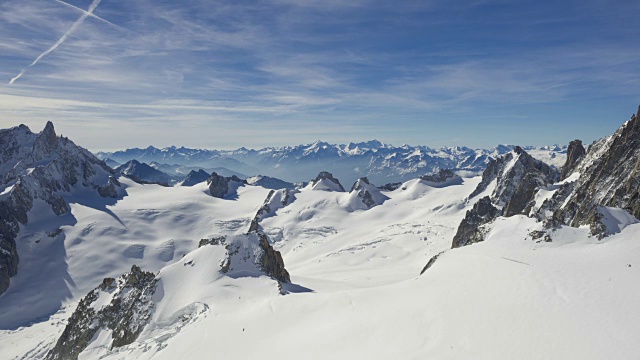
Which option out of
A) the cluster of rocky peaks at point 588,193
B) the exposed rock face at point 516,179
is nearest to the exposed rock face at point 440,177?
the exposed rock face at point 516,179

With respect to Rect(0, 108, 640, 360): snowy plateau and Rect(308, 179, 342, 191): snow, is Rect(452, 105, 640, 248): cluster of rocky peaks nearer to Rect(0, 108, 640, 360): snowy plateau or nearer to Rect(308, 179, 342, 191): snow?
Rect(0, 108, 640, 360): snowy plateau

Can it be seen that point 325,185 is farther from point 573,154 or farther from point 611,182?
point 611,182

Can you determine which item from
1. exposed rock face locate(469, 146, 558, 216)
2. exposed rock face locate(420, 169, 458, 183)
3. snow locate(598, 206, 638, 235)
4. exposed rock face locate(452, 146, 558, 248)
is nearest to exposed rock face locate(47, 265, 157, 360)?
exposed rock face locate(452, 146, 558, 248)

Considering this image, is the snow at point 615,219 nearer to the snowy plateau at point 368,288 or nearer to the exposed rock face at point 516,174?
the snowy plateau at point 368,288

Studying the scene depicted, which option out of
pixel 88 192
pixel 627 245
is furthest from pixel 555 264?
pixel 88 192

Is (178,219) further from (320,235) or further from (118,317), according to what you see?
(118,317)

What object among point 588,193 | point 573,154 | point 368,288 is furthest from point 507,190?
point 368,288
